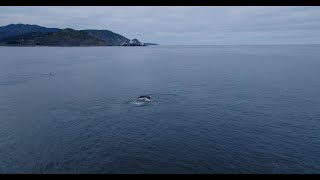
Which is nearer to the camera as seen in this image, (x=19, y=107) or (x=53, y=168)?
(x=53, y=168)

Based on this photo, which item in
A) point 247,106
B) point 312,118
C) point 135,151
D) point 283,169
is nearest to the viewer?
point 283,169

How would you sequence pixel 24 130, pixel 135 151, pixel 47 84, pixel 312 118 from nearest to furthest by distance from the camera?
pixel 135 151 → pixel 24 130 → pixel 312 118 → pixel 47 84

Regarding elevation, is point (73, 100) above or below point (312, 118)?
below

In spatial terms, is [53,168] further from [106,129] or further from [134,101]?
[134,101]

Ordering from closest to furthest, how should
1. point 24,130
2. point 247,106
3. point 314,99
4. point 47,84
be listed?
point 24,130 < point 247,106 < point 314,99 < point 47,84

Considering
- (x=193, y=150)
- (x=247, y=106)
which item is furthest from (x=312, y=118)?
(x=193, y=150)

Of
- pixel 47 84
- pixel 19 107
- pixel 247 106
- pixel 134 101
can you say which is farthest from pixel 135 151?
pixel 47 84

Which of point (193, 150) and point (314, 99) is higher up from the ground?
point (314, 99)

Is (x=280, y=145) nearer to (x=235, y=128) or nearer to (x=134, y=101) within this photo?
(x=235, y=128)

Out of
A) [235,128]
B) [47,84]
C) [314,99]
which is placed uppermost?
[314,99]
